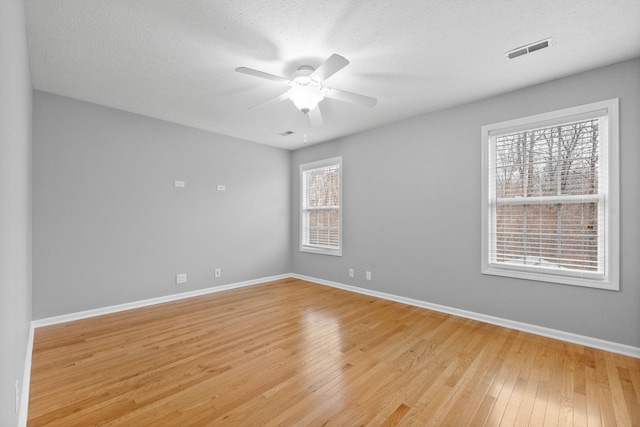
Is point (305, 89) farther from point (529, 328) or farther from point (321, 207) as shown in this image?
point (529, 328)

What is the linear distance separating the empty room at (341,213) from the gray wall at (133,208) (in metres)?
0.03

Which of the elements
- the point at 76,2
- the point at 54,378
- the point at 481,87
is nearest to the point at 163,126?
the point at 76,2

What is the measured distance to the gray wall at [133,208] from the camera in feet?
10.5

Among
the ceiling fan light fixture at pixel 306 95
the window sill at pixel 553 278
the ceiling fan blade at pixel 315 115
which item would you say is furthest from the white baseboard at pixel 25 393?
the window sill at pixel 553 278

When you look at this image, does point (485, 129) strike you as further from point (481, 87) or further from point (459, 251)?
point (459, 251)

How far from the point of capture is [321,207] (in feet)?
17.4

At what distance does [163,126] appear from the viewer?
408cm

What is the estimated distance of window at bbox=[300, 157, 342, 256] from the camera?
5.07m

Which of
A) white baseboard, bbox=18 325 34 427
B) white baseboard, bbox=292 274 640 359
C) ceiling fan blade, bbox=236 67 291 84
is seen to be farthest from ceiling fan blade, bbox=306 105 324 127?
white baseboard, bbox=18 325 34 427

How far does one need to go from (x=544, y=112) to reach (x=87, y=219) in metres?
5.36

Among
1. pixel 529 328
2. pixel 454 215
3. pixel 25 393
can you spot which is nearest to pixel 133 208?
pixel 25 393

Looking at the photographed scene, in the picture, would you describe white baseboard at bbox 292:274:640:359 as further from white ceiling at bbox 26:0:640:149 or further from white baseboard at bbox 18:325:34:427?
white baseboard at bbox 18:325:34:427

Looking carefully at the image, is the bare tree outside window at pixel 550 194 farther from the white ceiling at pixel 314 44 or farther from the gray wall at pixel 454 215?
the white ceiling at pixel 314 44

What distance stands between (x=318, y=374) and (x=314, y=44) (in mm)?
2646
